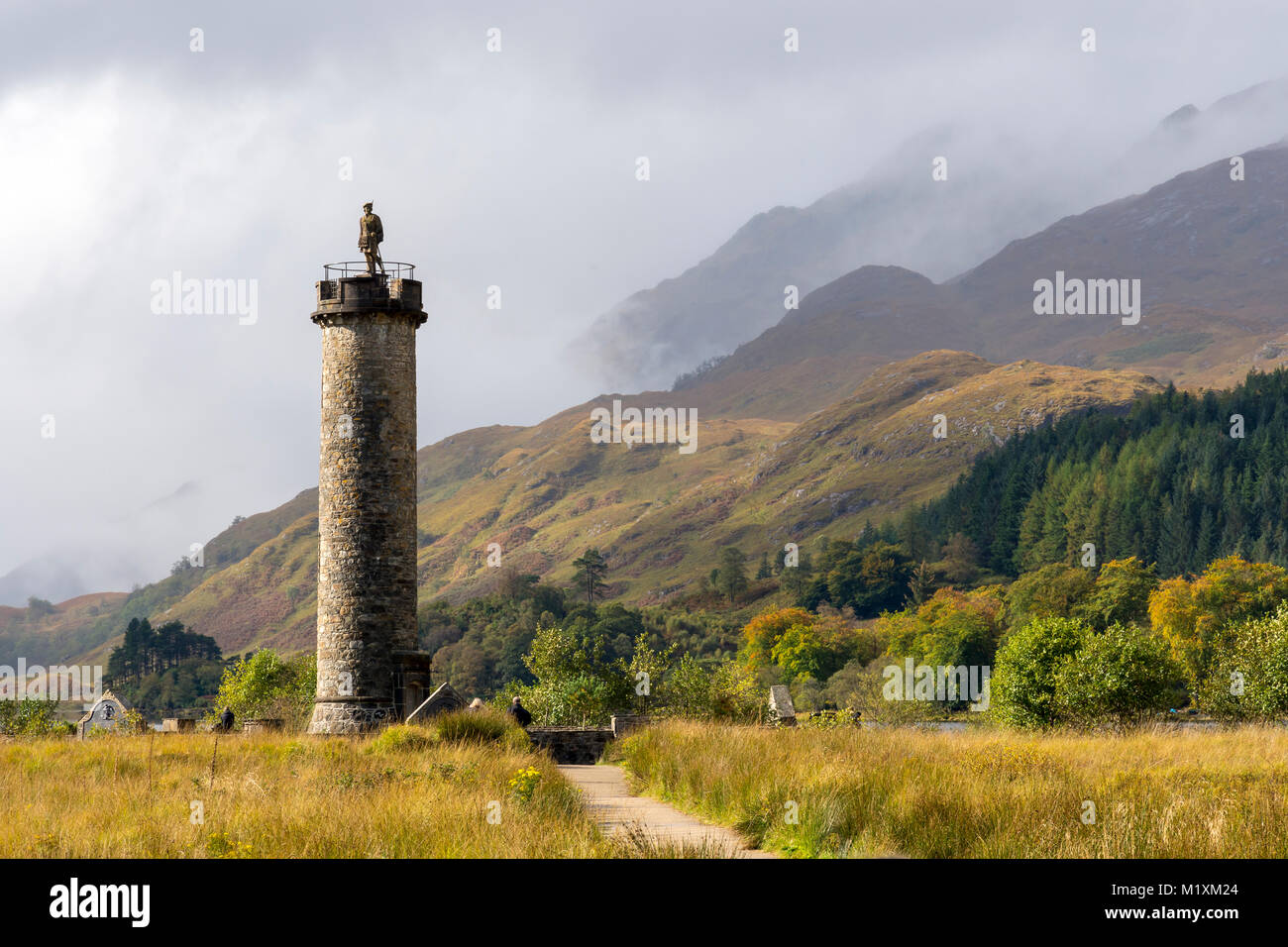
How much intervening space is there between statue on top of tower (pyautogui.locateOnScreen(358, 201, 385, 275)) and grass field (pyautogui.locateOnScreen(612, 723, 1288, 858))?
18204 mm

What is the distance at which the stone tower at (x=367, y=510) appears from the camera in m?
31.7

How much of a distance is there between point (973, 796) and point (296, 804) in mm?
7279

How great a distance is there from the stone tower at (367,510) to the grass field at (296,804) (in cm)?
874

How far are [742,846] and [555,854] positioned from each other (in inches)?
114

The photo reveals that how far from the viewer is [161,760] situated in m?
21.4

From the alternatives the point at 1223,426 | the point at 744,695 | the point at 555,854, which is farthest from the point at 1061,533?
the point at 555,854

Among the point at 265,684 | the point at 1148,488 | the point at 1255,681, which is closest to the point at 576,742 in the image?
the point at 1255,681

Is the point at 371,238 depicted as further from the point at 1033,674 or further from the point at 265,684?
the point at 265,684

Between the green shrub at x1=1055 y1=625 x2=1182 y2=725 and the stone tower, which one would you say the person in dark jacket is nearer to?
the stone tower

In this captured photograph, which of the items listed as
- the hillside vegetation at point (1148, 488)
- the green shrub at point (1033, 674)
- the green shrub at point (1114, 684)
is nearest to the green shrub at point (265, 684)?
the green shrub at point (1033, 674)

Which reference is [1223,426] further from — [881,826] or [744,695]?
[881,826]

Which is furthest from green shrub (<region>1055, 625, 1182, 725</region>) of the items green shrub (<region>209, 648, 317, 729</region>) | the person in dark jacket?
green shrub (<region>209, 648, 317, 729</region>)

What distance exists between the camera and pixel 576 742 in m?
29.5

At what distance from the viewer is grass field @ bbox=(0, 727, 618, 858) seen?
11375mm
